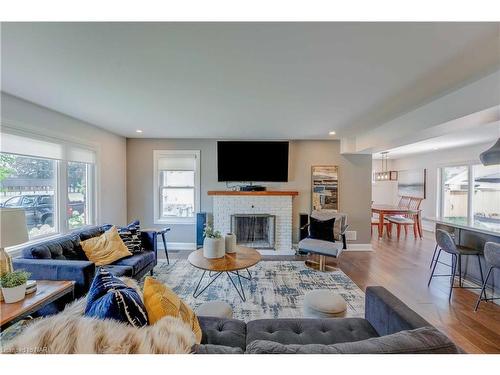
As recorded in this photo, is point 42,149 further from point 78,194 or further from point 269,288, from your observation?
point 269,288

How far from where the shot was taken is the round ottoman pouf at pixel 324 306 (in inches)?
73.1

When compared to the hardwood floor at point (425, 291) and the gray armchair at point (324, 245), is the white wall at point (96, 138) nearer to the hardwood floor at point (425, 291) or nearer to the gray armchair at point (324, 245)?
the hardwood floor at point (425, 291)

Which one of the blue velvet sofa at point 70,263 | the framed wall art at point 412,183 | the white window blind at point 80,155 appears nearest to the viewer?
the blue velvet sofa at point 70,263

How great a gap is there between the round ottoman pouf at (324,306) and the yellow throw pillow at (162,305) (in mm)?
1040

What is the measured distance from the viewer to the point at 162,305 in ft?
3.96

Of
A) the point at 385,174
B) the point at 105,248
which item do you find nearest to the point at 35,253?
the point at 105,248

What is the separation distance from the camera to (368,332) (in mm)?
1486

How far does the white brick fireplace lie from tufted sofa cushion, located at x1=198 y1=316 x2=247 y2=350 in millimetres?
3035

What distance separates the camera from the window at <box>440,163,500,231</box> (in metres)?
5.23

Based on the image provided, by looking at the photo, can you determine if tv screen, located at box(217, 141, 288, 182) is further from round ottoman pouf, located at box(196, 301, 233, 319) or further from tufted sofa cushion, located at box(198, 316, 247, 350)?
tufted sofa cushion, located at box(198, 316, 247, 350)

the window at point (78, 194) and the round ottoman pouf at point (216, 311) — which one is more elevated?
the window at point (78, 194)

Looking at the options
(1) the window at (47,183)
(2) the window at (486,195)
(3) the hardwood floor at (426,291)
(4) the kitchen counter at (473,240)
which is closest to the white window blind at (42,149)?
(1) the window at (47,183)

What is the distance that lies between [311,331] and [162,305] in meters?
0.99

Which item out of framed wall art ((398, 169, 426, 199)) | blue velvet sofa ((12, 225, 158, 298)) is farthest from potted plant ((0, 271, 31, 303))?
framed wall art ((398, 169, 426, 199))
